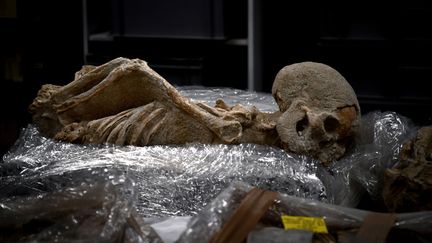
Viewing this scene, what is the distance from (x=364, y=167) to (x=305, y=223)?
0.75 m

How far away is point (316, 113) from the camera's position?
2.56 meters

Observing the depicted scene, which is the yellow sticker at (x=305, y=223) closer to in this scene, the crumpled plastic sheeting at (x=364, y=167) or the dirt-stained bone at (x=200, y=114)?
the crumpled plastic sheeting at (x=364, y=167)

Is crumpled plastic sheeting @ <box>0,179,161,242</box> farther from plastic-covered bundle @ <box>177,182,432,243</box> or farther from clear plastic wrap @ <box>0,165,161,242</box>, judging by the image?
plastic-covered bundle @ <box>177,182,432,243</box>

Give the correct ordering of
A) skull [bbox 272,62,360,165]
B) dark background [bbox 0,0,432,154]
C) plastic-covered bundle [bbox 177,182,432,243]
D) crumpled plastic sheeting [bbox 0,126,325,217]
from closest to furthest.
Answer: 1. plastic-covered bundle [bbox 177,182,432,243]
2. crumpled plastic sheeting [bbox 0,126,325,217]
3. skull [bbox 272,62,360,165]
4. dark background [bbox 0,0,432,154]

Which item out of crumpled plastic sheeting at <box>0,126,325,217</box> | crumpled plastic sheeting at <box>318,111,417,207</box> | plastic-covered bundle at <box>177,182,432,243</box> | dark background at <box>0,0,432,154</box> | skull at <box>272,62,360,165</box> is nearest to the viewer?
plastic-covered bundle at <box>177,182,432,243</box>

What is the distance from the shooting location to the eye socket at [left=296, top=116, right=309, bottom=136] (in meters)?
2.58

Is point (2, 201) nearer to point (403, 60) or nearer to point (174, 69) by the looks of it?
point (174, 69)

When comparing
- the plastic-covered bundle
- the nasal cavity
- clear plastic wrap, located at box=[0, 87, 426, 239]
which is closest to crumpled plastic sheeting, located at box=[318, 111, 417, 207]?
clear plastic wrap, located at box=[0, 87, 426, 239]

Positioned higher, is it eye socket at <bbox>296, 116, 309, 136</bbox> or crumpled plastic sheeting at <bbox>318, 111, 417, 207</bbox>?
eye socket at <bbox>296, 116, 309, 136</bbox>

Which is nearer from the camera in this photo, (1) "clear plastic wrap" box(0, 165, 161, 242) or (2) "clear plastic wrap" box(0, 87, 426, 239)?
(1) "clear plastic wrap" box(0, 165, 161, 242)

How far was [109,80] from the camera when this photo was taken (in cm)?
271

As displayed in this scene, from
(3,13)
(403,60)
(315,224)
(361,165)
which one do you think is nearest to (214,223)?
(315,224)

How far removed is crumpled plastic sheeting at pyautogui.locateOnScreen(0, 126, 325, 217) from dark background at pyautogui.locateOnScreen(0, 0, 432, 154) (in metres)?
1.29

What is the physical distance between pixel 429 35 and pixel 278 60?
0.85 meters
